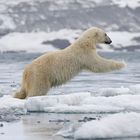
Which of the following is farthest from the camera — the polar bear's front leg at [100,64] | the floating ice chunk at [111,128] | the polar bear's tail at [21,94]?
the polar bear's front leg at [100,64]

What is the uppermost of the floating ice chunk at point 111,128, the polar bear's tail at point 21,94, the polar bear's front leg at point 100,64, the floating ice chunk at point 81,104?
the floating ice chunk at point 111,128

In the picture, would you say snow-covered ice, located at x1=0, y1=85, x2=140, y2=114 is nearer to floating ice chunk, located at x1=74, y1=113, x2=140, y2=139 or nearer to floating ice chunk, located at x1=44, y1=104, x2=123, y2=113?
floating ice chunk, located at x1=44, y1=104, x2=123, y2=113

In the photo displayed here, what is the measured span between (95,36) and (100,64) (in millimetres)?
556

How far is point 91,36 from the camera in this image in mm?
11422

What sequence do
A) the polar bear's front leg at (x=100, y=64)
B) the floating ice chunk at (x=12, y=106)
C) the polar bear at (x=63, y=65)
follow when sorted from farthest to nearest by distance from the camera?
the polar bear's front leg at (x=100, y=64), the polar bear at (x=63, y=65), the floating ice chunk at (x=12, y=106)

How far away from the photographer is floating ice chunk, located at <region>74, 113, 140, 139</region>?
6.89 m

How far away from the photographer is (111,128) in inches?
276

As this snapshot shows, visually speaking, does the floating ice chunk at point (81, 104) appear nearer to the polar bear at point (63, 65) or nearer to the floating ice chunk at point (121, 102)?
the floating ice chunk at point (121, 102)

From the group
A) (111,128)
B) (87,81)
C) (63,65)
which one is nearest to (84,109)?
(63,65)

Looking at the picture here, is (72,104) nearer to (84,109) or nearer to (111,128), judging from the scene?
(84,109)

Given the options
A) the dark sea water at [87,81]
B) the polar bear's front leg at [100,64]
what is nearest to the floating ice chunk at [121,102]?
the polar bear's front leg at [100,64]

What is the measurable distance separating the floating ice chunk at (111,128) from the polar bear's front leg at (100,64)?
397 cm

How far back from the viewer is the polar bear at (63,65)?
34.8 ft

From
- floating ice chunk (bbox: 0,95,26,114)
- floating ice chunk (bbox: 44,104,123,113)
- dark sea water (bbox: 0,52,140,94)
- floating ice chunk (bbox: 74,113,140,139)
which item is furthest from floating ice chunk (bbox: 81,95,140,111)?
dark sea water (bbox: 0,52,140,94)
